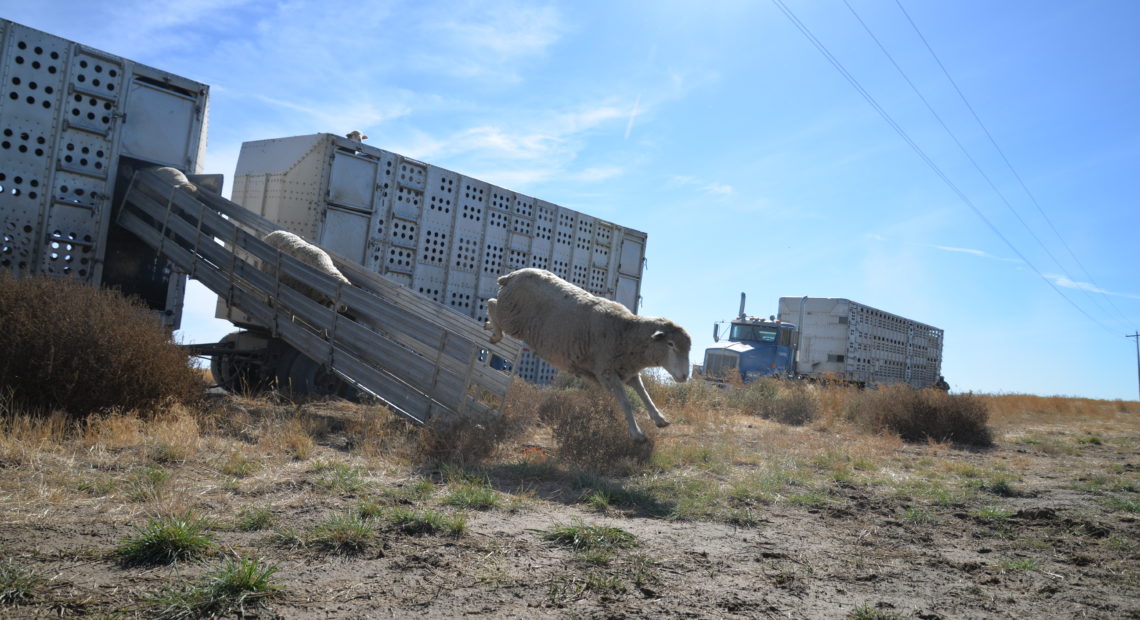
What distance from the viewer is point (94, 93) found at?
9352 mm

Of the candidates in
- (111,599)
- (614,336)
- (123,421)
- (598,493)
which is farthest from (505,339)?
(111,599)

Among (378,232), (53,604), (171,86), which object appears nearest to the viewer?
(53,604)

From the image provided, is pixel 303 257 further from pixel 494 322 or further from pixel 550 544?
pixel 550 544

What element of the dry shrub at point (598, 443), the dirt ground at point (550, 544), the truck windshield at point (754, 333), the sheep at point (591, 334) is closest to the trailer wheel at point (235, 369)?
the dirt ground at point (550, 544)

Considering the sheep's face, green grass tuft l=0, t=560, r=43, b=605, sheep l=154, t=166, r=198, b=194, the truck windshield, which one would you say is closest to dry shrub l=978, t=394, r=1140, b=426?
the truck windshield

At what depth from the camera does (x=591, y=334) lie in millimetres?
7359

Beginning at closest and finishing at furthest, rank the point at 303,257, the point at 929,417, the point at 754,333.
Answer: the point at 303,257 → the point at 929,417 → the point at 754,333

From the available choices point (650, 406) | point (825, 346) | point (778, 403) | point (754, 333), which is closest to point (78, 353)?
point (650, 406)

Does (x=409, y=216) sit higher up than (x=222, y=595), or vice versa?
(x=409, y=216)

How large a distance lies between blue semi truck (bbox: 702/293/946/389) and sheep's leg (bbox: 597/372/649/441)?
11226 mm

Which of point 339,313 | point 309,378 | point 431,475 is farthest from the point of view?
point 309,378

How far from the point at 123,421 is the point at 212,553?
3.62 metres

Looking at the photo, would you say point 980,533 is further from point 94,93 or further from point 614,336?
point 94,93

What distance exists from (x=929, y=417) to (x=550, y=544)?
32.8 ft
